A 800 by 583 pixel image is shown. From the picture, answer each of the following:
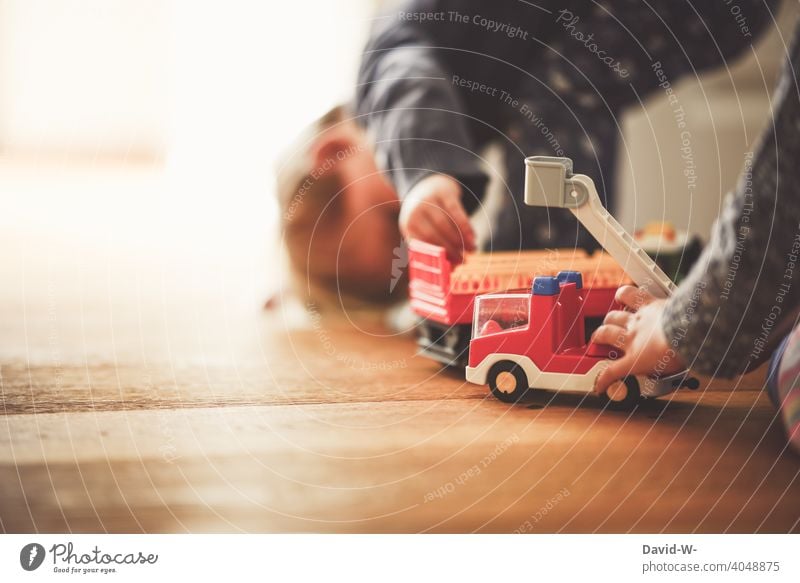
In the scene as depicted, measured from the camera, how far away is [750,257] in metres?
0.45

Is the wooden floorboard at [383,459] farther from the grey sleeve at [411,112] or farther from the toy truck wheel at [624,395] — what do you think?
the grey sleeve at [411,112]

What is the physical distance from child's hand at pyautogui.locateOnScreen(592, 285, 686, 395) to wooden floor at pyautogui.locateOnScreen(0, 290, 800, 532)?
0.03 metres

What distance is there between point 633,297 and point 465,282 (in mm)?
102

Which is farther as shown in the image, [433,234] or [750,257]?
[433,234]

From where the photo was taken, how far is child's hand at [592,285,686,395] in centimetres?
48

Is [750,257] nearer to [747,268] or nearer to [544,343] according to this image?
[747,268]

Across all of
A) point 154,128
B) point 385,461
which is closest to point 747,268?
point 385,461

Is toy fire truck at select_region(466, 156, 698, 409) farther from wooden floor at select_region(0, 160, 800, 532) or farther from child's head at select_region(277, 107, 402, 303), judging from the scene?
child's head at select_region(277, 107, 402, 303)

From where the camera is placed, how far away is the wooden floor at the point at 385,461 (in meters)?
0.48

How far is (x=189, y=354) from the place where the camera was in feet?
1.99

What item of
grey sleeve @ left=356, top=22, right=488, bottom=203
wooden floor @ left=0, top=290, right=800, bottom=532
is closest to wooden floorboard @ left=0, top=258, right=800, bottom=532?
wooden floor @ left=0, top=290, right=800, bottom=532

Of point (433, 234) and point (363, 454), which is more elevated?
point (433, 234)
